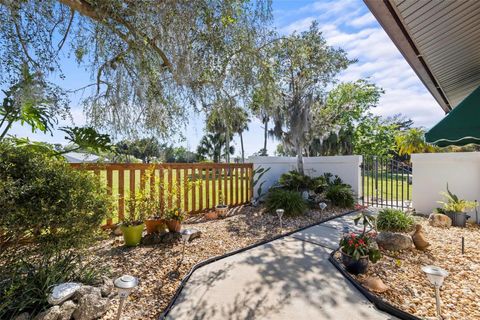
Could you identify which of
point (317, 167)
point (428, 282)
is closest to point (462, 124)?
point (428, 282)

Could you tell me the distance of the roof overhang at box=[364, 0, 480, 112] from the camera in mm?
2297

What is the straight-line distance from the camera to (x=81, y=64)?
3.35 m

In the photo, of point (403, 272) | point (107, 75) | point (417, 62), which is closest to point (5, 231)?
point (107, 75)

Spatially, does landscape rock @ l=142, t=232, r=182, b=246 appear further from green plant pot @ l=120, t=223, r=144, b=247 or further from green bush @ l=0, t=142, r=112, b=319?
green bush @ l=0, t=142, r=112, b=319

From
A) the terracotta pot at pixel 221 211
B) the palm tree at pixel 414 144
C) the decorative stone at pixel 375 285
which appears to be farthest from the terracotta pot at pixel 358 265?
the palm tree at pixel 414 144

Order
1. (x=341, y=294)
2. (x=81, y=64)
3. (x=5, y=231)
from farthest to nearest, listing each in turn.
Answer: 1. (x=81, y=64)
2. (x=341, y=294)
3. (x=5, y=231)

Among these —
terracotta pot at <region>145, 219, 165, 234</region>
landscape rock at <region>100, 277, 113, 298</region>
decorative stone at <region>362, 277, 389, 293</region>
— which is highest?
terracotta pot at <region>145, 219, 165, 234</region>

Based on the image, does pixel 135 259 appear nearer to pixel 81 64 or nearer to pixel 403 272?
pixel 81 64

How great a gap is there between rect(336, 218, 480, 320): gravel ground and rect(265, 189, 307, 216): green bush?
2286mm

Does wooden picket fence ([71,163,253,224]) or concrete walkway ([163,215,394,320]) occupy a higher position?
wooden picket fence ([71,163,253,224])

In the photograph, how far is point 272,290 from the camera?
7.96 ft

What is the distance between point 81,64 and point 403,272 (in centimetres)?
515

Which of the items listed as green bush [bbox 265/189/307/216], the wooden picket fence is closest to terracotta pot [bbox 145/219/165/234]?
the wooden picket fence

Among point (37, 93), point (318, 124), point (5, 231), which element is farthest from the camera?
point (318, 124)
